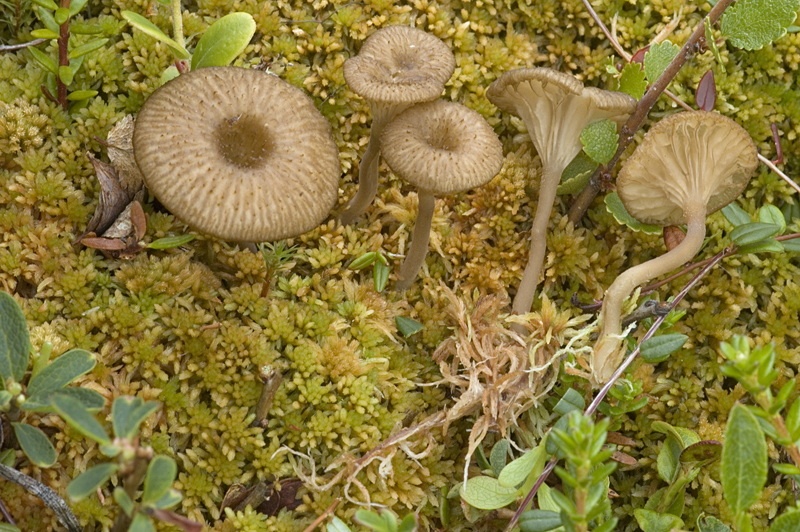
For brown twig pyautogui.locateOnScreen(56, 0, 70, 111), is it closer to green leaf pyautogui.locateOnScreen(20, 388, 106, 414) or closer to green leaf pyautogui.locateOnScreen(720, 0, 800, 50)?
green leaf pyautogui.locateOnScreen(20, 388, 106, 414)

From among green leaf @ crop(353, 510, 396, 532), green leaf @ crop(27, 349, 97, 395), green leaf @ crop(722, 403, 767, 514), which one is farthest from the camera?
green leaf @ crop(27, 349, 97, 395)

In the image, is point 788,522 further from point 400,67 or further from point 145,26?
point 145,26

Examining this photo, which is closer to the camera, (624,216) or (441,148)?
(441,148)

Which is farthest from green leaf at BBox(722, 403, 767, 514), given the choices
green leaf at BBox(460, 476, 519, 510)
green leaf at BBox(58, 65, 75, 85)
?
green leaf at BBox(58, 65, 75, 85)

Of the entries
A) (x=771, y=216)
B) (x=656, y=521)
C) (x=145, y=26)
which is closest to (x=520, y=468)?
(x=656, y=521)

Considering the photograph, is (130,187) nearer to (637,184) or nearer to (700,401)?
(637,184)

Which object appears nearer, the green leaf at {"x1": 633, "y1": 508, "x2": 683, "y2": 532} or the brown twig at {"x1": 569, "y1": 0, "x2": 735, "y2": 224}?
the green leaf at {"x1": 633, "y1": 508, "x2": 683, "y2": 532}
